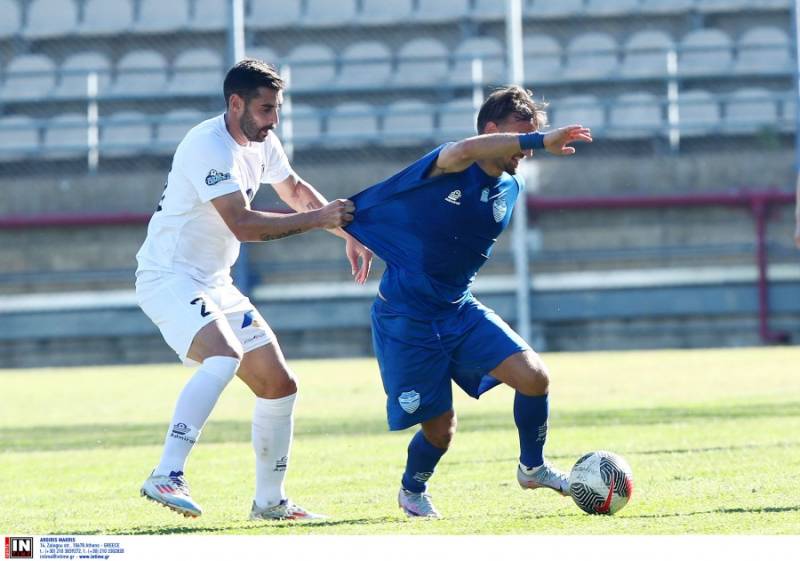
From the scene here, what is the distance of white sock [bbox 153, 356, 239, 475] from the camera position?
593 cm

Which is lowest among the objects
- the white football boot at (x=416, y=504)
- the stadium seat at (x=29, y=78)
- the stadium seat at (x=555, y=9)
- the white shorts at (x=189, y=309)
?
the white football boot at (x=416, y=504)

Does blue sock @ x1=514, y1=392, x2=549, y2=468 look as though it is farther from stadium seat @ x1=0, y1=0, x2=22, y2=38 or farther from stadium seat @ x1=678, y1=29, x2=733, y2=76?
stadium seat @ x1=0, y1=0, x2=22, y2=38

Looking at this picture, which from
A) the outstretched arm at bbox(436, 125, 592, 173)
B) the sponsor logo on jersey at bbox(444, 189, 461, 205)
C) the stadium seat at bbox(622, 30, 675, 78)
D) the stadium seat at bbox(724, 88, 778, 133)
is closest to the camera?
the outstretched arm at bbox(436, 125, 592, 173)

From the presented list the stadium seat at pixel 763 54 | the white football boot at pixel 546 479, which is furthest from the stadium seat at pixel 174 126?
the white football boot at pixel 546 479

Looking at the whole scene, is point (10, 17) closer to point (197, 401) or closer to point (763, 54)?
point (763, 54)

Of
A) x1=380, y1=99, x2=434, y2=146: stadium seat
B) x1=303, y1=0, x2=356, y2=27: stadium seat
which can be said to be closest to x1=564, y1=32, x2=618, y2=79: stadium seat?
x1=380, y1=99, x2=434, y2=146: stadium seat

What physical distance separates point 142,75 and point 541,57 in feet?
18.2

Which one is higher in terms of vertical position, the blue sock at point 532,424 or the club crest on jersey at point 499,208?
the club crest on jersey at point 499,208

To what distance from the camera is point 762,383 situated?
13.1m

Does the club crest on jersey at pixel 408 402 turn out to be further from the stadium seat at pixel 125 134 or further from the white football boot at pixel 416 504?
the stadium seat at pixel 125 134

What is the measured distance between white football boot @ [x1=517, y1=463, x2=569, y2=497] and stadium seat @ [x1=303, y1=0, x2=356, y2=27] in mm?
15981

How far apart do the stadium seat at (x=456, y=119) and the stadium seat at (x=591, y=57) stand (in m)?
1.47

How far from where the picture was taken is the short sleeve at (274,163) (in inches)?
261

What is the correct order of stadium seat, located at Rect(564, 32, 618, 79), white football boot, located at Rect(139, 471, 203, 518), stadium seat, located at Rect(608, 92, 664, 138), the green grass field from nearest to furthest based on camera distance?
white football boot, located at Rect(139, 471, 203, 518), the green grass field, stadium seat, located at Rect(608, 92, 664, 138), stadium seat, located at Rect(564, 32, 618, 79)
